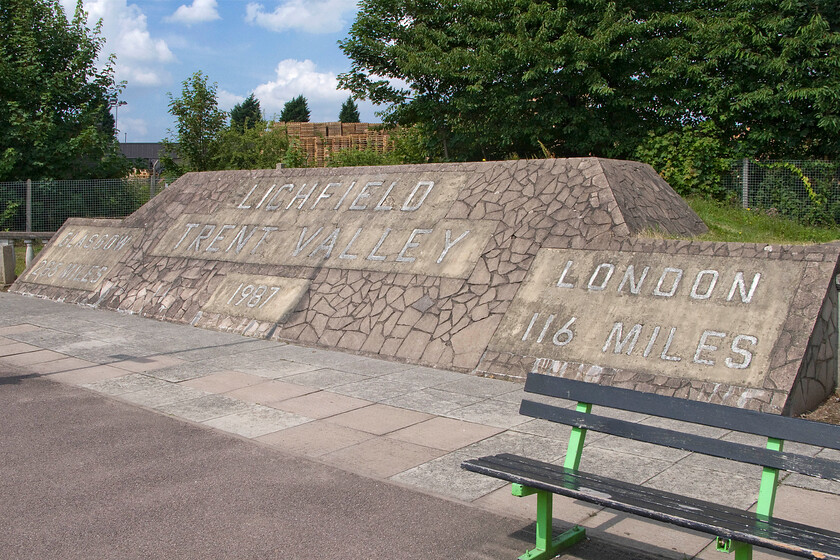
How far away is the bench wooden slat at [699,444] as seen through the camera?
10.5 ft

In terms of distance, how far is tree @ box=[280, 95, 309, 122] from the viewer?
249ft

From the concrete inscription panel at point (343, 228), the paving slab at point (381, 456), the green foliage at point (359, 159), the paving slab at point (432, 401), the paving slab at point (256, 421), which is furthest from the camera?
the green foliage at point (359, 159)

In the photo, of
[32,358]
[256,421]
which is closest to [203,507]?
[256,421]

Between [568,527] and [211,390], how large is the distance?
4.24 meters

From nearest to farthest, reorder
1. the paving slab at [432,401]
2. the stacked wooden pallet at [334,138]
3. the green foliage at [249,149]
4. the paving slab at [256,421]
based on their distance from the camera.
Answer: the paving slab at [256,421] → the paving slab at [432,401] → the green foliage at [249,149] → the stacked wooden pallet at [334,138]

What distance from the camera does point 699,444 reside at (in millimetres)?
3611

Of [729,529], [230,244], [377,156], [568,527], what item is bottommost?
[568,527]

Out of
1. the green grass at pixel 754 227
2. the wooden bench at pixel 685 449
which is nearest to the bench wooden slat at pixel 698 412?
the wooden bench at pixel 685 449

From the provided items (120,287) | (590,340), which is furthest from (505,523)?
(120,287)

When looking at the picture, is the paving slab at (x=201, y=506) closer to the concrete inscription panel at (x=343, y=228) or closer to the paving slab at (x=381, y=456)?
the paving slab at (x=381, y=456)

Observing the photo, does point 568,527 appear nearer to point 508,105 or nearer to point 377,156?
point 508,105

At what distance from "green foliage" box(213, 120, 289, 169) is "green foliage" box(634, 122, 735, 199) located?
40.5 ft

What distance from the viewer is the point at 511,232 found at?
382 inches

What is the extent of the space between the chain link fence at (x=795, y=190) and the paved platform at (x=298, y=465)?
33.2 ft
